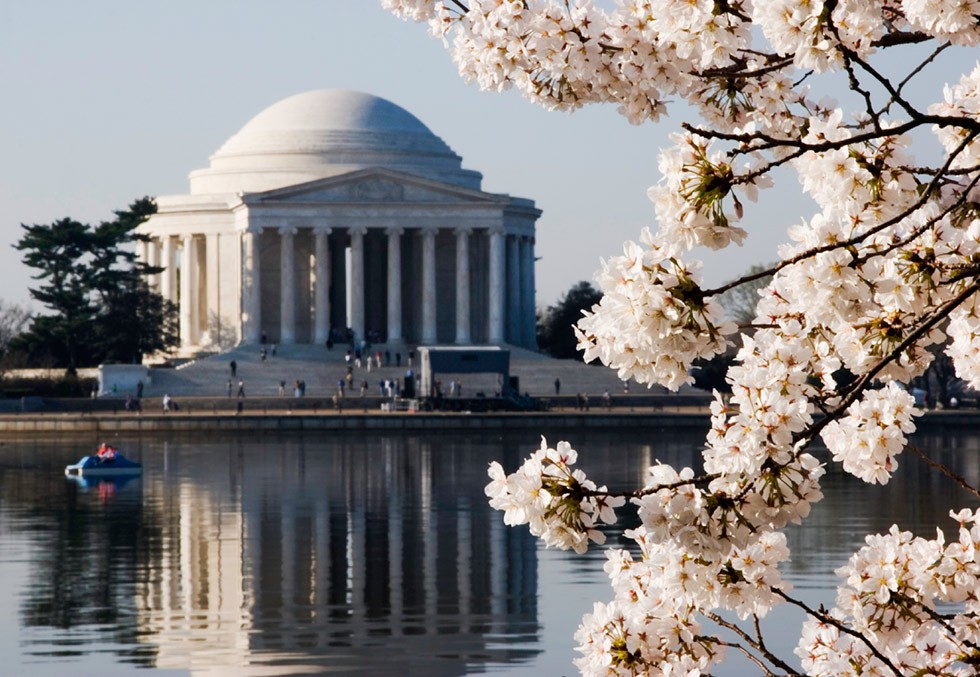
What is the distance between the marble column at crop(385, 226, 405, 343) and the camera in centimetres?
12938

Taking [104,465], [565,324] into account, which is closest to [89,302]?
[565,324]

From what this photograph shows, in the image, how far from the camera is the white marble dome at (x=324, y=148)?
134875mm

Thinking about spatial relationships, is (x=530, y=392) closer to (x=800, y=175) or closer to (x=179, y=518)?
(x=179, y=518)

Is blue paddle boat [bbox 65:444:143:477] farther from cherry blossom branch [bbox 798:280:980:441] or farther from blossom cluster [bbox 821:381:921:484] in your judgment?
cherry blossom branch [bbox 798:280:980:441]

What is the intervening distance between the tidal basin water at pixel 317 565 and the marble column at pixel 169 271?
2756 inches

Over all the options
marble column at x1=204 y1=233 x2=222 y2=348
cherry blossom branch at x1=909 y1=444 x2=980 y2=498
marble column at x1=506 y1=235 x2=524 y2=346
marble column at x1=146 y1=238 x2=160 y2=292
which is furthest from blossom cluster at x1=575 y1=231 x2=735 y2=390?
marble column at x1=146 y1=238 x2=160 y2=292

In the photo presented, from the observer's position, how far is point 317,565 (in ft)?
128

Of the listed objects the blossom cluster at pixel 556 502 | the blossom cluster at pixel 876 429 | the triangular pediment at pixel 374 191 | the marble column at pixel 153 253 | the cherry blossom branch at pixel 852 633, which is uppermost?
the triangular pediment at pixel 374 191

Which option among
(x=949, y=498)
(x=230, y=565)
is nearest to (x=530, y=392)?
(x=949, y=498)

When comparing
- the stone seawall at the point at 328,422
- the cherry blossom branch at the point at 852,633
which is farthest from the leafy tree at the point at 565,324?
the cherry blossom branch at the point at 852,633

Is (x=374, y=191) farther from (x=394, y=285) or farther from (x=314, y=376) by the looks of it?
(x=314, y=376)

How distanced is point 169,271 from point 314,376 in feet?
95.9

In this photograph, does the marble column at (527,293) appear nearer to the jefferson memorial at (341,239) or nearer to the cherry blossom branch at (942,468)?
the jefferson memorial at (341,239)

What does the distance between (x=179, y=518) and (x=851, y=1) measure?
4229 centimetres
